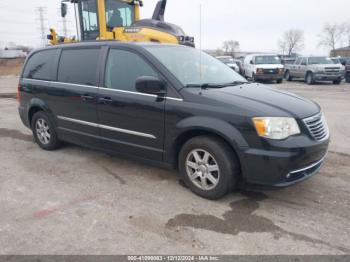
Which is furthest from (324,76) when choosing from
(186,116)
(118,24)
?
(186,116)

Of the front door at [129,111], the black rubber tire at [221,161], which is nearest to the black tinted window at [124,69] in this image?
the front door at [129,111]

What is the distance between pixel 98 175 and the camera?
457 centimetres

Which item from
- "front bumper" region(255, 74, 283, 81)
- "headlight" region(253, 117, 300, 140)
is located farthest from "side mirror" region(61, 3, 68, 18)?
"front bumper" region(255, 74, 283, 81)

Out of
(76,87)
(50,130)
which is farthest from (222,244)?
(50,130)

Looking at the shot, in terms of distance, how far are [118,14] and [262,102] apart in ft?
28.6

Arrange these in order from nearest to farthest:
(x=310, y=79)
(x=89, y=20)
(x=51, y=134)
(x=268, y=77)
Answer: (x=51, y=134)
(x=89, y=20)
(x=310, y=79)
(x=268, y=77)

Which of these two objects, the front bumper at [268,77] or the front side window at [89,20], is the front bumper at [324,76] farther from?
the front side window at [89,20]

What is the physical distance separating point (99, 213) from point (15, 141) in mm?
3872

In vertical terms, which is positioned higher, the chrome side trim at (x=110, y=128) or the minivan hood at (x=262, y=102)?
the minivan hood at (x=262, y=102)

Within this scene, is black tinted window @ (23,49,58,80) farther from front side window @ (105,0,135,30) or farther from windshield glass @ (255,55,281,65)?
windshield glass @ (255,55,281,65)

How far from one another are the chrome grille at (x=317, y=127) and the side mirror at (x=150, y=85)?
166 centimetres

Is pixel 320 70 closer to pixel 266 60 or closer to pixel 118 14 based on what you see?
pixel 266 60

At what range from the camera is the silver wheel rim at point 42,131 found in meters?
5.67

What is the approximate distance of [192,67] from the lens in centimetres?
436
